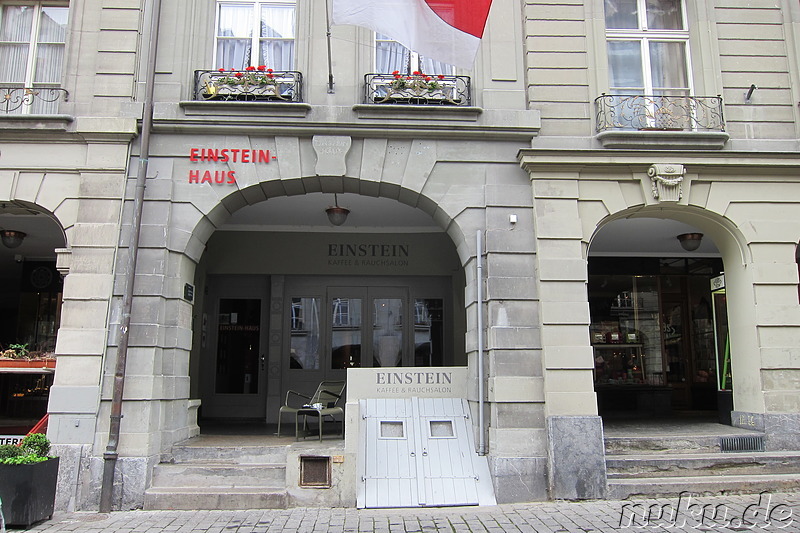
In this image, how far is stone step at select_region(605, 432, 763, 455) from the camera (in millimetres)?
8312

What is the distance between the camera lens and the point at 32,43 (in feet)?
30.0

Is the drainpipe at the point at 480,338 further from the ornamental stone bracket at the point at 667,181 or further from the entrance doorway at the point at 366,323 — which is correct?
the entrance doorway at the point at 366,323

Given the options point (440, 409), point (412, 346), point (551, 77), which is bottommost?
point (440, 409)

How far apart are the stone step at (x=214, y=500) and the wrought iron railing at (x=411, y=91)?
211 inches

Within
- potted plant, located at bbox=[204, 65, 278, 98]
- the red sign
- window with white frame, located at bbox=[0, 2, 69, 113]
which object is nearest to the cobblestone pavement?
the red sign

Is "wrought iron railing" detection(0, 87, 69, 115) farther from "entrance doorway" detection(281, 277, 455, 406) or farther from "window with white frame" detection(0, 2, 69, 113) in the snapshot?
"entrance doorway" detection(281, 277, 455, 406)

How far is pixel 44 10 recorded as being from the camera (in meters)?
9.30

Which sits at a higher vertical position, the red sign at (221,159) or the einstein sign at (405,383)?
the red sign at (221,159)

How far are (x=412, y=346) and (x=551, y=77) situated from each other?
5.96 meters

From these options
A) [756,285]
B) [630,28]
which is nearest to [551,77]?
[630,28]

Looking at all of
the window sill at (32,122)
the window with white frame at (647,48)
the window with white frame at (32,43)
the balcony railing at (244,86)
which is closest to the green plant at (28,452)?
the window sill at (32,122)

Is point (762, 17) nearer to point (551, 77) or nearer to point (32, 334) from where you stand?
point (551, 77)

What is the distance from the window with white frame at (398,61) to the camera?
30.4ft

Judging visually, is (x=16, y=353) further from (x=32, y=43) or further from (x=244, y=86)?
(x=244, y=86)
